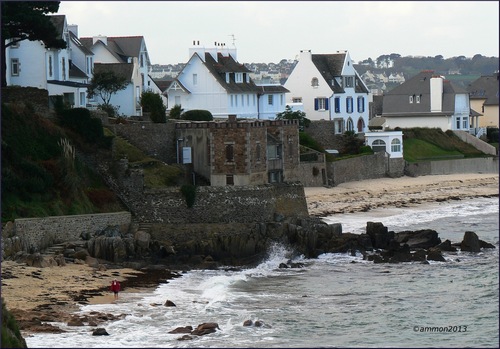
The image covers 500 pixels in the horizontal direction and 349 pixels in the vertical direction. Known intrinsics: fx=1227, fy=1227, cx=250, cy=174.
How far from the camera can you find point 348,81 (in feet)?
242

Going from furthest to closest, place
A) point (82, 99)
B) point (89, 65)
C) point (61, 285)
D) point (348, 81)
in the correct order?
point (348, 81) → point (89, 65) → point (82, 99) → point (61, 285)

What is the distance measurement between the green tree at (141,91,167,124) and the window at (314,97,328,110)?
17.8 metres

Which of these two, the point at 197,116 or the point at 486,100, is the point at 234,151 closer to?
the point at 197,116

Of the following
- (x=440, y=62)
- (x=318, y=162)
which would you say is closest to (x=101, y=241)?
(x=318, y=162)

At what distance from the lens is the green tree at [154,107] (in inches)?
2104

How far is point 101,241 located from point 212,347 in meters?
13.4

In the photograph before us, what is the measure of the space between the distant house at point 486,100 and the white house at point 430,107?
6.04 meters

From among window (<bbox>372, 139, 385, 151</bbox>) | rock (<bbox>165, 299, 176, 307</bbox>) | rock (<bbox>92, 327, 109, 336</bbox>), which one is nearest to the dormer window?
window (<bbox>372, 139, 385, 151</bbox>)

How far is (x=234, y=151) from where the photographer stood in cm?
4734

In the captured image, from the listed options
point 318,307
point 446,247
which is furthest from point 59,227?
point 446,247

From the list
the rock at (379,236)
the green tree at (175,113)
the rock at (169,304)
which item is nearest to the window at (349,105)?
the green tree at (175,113)

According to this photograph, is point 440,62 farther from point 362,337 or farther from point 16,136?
point 362,337

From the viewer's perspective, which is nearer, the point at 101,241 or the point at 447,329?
the point at 447,329

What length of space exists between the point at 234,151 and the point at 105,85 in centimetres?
1315
